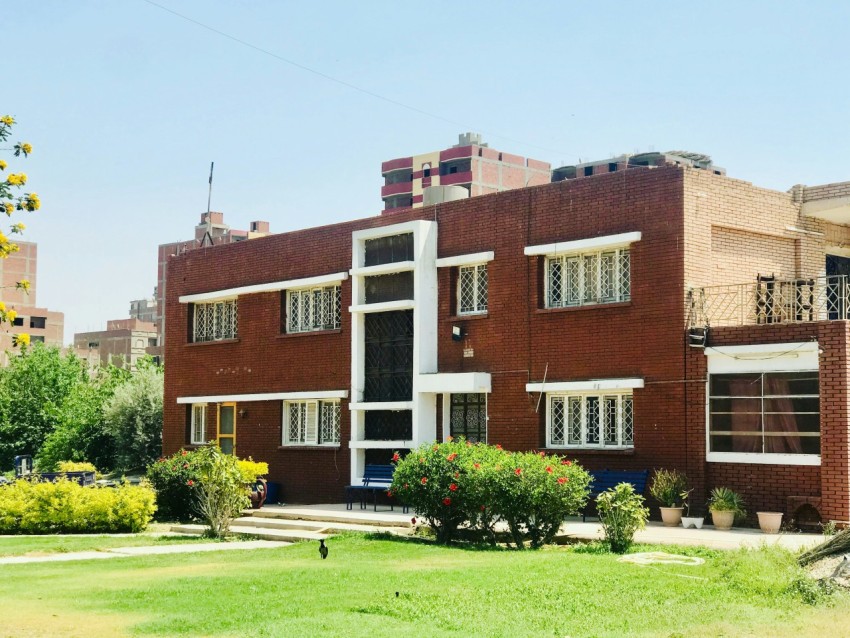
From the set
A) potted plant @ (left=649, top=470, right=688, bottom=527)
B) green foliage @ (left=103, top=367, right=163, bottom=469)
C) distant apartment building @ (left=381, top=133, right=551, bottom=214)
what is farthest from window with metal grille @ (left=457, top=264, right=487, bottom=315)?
distant apartment building @ (left=381, top=133, right=551, bottom=214)

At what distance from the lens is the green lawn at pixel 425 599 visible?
10.2 meters

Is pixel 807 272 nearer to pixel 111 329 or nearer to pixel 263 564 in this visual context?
pixel 263 564

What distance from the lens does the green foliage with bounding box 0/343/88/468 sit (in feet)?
149

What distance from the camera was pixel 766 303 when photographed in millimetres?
20828

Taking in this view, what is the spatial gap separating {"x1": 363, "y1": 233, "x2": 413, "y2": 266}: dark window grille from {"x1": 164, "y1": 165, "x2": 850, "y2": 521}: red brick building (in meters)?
0.04

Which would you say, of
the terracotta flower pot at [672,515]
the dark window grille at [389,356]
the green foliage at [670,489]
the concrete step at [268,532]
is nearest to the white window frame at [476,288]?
the dark window grille at [389,356]

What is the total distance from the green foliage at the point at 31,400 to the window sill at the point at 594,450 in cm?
2756

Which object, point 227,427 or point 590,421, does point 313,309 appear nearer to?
point 227,427

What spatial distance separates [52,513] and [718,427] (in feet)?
39.4

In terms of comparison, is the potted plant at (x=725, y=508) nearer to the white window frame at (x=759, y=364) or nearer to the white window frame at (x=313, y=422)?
the white window frame at (x=759, y=364)

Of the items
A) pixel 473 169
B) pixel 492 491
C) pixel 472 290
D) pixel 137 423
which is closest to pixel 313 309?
pixel 472 290

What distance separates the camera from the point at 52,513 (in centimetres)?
2067

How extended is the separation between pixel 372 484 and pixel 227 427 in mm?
7021

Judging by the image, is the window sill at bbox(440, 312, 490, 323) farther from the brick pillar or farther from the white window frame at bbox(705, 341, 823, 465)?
the brick pillar
